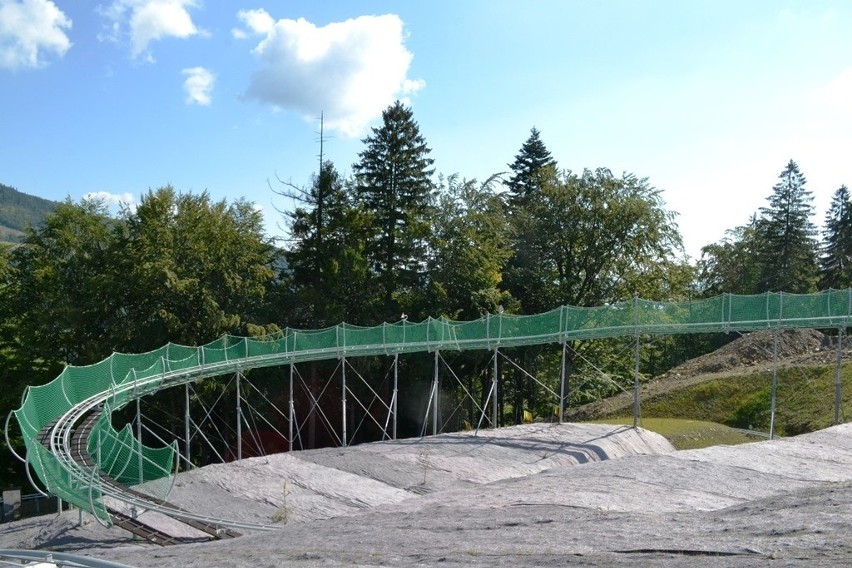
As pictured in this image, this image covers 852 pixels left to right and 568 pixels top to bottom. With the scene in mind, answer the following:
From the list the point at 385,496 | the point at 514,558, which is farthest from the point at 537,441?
the point at 514,558

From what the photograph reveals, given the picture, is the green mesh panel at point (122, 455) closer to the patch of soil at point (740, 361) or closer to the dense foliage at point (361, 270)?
the dense foliage at point (361, 270)

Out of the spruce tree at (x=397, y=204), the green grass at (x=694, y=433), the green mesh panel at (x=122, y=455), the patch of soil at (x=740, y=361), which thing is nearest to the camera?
the green mesh panel at (x=122, y=455)

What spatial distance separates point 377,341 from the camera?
95.4 feet

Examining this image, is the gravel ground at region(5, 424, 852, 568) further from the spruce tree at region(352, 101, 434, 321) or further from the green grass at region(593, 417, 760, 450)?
the spruce tree at region(352, 101, 434, 321)

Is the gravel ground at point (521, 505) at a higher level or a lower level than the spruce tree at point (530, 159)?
lower

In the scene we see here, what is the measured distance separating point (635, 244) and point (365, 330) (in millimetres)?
22863

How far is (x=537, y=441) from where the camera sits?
2522 centimetres

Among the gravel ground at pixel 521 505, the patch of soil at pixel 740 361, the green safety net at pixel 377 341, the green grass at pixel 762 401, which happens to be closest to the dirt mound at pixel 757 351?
the patch of soil at pixel 740 361

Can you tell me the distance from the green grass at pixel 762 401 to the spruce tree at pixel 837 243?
3236cm

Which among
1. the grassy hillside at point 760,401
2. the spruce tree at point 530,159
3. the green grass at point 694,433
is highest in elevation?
the spruce tree at point 530,159

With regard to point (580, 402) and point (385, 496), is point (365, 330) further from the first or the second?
point (580, 402)

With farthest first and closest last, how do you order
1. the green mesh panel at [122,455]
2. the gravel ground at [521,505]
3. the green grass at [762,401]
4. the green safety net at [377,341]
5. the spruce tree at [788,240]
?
1. the spruce tree at [788,240]
2. the green grass at [762,401]
3. the green safety net at [377,341]
4. the green mesh panel at [122,455]
5. the gravel ground at [521,505]

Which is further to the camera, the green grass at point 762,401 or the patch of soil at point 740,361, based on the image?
the patch of soil at point 740,361

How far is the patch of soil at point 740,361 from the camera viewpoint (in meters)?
36.7
